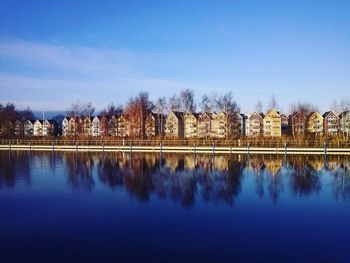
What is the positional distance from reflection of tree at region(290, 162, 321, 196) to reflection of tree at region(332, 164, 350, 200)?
742 millimetres

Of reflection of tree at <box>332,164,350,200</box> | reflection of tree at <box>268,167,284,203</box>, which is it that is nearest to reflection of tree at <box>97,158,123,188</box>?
reflection of tree at <box>268,167,284,203</box>

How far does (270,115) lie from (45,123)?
173 feet

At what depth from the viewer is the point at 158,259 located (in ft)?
25.5

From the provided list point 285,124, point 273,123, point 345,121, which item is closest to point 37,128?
point 273,123

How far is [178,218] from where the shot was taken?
1116cm

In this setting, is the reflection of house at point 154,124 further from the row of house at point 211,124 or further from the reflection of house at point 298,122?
the reflection of house at point 298,122

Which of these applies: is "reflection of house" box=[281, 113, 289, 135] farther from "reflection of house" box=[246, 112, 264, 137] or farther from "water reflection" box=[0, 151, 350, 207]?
"water reflection" box=[0, 151, 350, 207]

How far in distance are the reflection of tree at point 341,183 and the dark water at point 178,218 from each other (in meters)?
0.05

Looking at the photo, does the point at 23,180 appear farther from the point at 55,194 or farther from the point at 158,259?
the point at 158,259

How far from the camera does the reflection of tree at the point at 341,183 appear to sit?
14656 millimetres

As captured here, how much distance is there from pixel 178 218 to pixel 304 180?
9.47 metres

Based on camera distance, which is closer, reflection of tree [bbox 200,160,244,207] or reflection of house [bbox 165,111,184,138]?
reflection of tree [bbox 200,160,244,207]

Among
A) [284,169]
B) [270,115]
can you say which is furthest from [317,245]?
[270,115]

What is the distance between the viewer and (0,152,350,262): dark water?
8188mm
